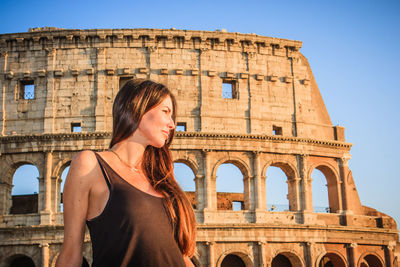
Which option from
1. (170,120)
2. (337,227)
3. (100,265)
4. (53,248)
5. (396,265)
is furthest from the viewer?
(396,265)

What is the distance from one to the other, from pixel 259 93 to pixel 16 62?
11602mm

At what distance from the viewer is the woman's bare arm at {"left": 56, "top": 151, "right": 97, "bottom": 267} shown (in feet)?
6.66

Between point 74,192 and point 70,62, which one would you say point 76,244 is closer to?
point 74,192

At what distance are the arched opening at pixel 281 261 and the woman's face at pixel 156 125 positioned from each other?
2188 centimetres

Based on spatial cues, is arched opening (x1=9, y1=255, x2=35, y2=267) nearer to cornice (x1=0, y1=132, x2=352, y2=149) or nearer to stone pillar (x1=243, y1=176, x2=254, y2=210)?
cornice (x1=0, y1=132, x2=352, y2=149)

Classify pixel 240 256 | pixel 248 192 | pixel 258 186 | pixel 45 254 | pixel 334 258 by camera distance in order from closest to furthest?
pixel 45 254 → pixel 240 256 → pixel 258 186 → pixel 248 192 → pixel 334 258

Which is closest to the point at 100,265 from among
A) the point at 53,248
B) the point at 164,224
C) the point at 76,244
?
the point at 76,244

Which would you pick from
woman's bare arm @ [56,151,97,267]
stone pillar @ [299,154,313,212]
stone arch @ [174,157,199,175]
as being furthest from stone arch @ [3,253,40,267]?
woman's bare arm @ [56,151,97,267]

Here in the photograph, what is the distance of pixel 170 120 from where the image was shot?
242cm

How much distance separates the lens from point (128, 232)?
6.56 ft

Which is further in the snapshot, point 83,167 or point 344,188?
point 344,188

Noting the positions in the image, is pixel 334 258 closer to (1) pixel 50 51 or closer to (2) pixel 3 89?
(1) pixel 50 51

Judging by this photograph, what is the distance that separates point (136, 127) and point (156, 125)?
0.09 m

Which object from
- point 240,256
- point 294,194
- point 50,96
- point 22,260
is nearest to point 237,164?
point 294,194
